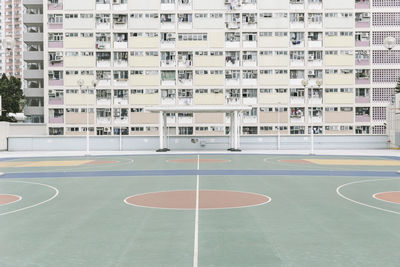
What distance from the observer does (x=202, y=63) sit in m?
72.9

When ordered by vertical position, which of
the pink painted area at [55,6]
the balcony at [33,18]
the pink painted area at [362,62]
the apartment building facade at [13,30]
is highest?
the apartment building facade at [13,30]

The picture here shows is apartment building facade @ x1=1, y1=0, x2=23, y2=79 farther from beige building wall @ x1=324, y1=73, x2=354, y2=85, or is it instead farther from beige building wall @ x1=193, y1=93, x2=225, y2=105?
beige building wall @ x1=324, y1=73, x2=354, y2=85

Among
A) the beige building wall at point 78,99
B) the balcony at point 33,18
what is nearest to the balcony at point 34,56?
the balcony at point 33,18

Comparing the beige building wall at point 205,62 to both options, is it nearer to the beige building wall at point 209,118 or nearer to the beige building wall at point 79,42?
the beige building wall at point 209,118

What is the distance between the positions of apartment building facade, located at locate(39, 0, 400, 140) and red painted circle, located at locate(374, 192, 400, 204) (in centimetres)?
5626

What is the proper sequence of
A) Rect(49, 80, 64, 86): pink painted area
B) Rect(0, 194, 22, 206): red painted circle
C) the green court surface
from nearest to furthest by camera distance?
the green court surface < Rect(0, 194, 22, 206): red painted circle < Rect(49, 80, 64, 86): pink painted area

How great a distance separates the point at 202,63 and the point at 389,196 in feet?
193

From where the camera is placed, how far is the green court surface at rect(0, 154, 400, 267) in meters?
8.44

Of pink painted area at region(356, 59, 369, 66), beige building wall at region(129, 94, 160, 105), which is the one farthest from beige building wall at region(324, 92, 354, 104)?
beige building wall at region(129, 94, 160, 105)

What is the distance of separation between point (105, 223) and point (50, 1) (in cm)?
6996

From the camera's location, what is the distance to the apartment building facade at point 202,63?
239ft

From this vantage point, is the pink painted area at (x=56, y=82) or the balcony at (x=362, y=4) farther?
the balcony at (x=362, y=4)

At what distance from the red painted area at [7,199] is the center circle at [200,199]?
3967mm

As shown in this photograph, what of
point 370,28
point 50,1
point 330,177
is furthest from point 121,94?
point 330,177
